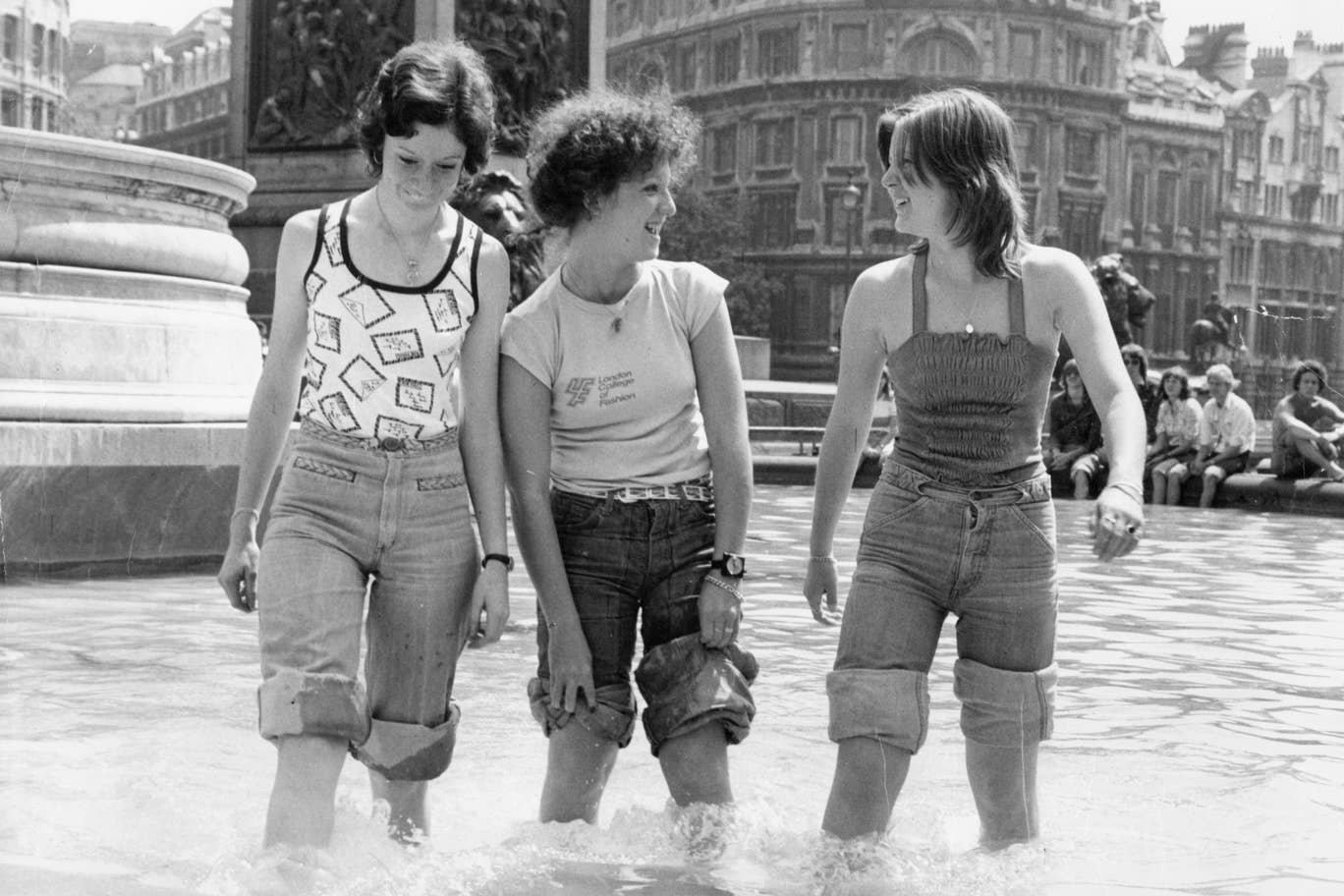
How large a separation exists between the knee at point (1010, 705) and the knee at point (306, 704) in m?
1.15

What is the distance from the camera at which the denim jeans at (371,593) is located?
3.49 meters

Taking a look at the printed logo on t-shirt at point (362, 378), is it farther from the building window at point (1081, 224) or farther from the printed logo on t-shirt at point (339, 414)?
the building window at point (1081, 224)

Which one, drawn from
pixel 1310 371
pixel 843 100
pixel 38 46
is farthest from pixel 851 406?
pixel 843 100

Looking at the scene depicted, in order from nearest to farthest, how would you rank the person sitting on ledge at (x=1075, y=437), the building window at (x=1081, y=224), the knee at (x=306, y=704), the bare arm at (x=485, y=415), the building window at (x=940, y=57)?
1. the knee at (x=306, y=704)
2. the bare arm at (x=485, y=415)
3. the person sitting on ledge at (x=1075, y=437)
4. the building window at (x=940, y=57)
5. the building window at (x=1081, y=224)

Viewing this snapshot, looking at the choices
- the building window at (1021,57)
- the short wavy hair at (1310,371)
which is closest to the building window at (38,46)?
the short wavy hair at (1310,371)

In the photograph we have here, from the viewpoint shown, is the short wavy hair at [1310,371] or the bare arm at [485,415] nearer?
the bare arm at [485,415]

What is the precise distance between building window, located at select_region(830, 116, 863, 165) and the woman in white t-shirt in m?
71.2

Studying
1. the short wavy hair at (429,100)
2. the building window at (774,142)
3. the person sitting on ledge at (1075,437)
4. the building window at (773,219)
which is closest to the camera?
the short wavy hair at (429,100)

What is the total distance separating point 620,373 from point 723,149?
74145mm

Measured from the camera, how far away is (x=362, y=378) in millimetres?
3600

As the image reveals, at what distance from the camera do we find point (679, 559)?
3.79 metres

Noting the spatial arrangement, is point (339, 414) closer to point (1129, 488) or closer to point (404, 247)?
point (404, 247)

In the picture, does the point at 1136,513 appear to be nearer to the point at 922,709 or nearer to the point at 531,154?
the point at 922,709

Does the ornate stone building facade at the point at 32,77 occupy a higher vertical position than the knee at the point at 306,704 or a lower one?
higher
